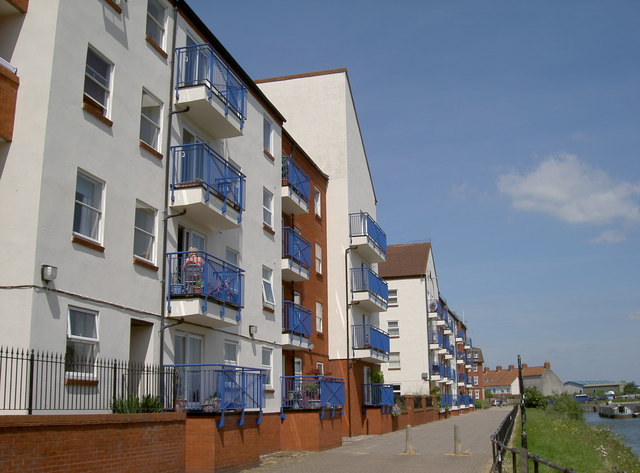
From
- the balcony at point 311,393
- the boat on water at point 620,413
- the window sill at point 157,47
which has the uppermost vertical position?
the window sill at point 157,47

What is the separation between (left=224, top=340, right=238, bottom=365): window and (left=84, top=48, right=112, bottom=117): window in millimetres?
7343

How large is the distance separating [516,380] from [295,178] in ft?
429

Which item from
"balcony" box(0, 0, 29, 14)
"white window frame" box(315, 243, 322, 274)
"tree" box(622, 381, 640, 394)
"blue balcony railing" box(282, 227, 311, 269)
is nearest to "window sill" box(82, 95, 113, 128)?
"balcony" box(0, 0, 29, 14)

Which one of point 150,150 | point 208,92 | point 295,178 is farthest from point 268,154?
point 150,150

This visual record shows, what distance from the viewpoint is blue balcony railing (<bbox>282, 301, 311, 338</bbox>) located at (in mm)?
23656

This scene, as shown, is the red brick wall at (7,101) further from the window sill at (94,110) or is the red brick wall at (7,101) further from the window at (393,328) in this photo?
the window at (393,328)

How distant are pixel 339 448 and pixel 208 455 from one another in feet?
30.0

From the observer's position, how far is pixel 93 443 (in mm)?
11188

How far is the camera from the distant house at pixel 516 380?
144375 millimetres

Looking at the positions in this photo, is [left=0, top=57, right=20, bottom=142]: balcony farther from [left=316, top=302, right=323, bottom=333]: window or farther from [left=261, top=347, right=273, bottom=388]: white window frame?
[left=316, top=302, right=323, bottom=333]: window

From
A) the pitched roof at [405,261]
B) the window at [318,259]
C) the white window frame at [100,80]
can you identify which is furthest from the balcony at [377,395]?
the white window frame at [100,80]

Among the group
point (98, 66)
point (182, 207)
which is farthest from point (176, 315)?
point (98, 66)

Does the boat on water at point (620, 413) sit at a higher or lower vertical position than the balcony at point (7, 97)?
lower

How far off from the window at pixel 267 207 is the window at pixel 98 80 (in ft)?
28.5
